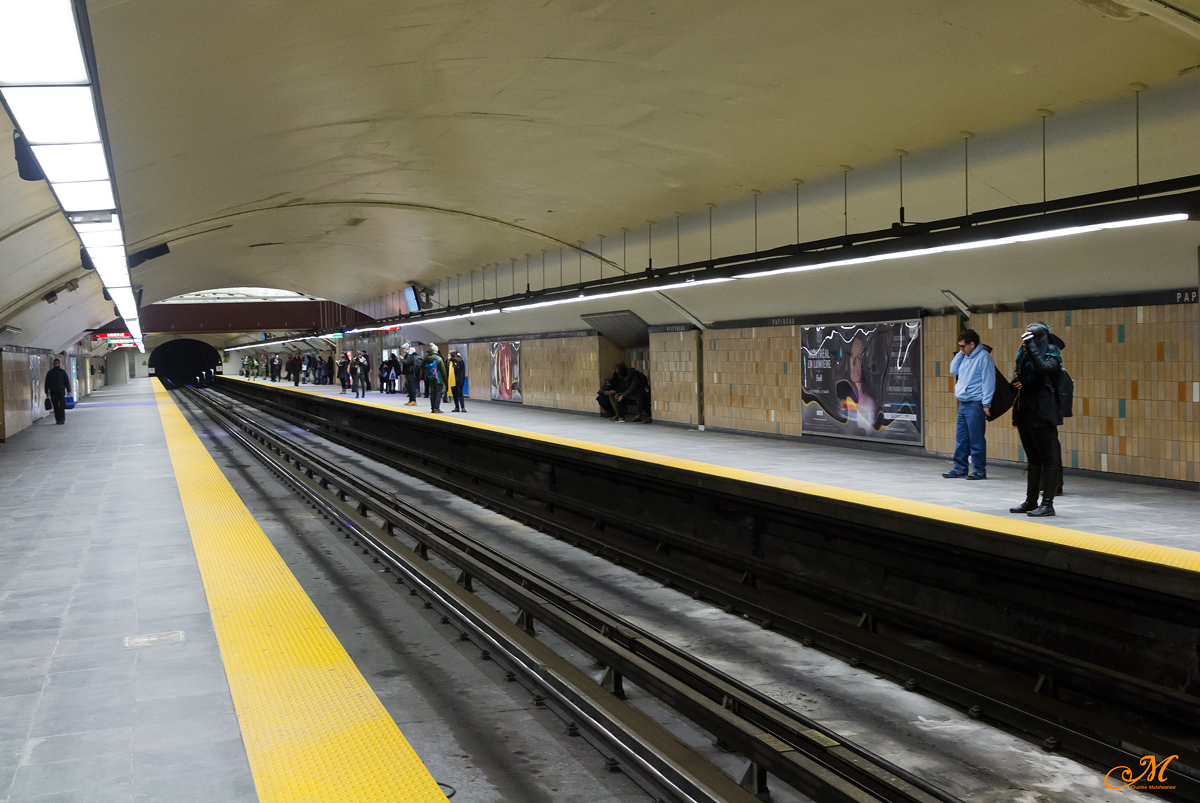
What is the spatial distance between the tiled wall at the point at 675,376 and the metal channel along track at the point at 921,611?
165 inches

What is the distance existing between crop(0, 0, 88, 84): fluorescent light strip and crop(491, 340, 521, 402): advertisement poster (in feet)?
61.5

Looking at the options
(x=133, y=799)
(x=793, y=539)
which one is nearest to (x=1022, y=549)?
(x=793, y=539)

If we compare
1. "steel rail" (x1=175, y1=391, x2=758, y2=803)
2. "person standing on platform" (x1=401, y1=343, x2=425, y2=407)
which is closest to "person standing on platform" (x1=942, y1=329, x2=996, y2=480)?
"steel rail" (x1=175, y1=391, x2=758, y2=803)

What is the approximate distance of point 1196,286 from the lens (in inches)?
300

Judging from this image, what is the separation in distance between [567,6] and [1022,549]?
4435 mm

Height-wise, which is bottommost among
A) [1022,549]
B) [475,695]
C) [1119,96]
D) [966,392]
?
[475,695]

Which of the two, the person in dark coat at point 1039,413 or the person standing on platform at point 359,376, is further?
the person standing on platform at point 359,376

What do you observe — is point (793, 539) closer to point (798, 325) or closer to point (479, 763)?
point (479, 763)

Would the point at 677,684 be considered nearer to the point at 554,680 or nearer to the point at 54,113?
the point at 554,680

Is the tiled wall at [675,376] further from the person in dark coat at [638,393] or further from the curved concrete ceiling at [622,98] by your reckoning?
the curved concrete ceiling at [622,98]

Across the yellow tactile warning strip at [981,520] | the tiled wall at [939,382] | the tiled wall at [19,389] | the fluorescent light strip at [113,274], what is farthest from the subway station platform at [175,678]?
the tiled wall at [19,389]

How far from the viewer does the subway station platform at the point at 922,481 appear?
6.21m

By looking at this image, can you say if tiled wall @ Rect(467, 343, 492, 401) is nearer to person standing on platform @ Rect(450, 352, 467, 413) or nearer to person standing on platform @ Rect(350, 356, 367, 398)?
person standing on platform @ Rect(450, 352, 467, 413)

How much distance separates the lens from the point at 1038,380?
6.56 metres
